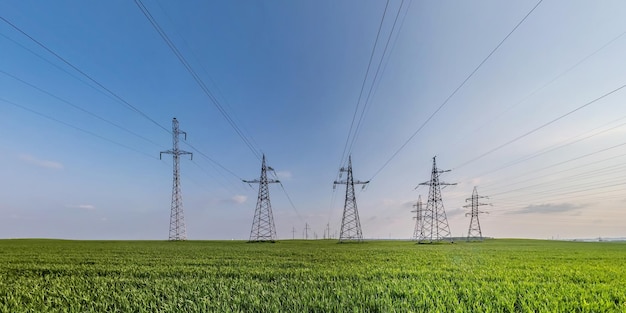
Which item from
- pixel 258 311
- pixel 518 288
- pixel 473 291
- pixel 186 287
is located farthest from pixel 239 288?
pixel 518 288

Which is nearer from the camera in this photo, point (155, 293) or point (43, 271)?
point (155, 293)

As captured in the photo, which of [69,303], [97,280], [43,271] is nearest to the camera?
[69,303]

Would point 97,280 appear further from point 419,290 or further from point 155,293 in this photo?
point 419,290

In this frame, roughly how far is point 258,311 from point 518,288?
8.08 meters

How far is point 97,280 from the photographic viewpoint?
10789 millimetres

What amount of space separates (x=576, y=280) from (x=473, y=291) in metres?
6.60

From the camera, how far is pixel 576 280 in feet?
38.0

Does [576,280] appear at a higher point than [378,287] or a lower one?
lower

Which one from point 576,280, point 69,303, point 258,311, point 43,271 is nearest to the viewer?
point 258,311

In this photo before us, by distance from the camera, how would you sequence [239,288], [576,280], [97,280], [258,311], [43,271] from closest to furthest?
1. [258,311]
2. [239,288]
3. [97,280]
4. [576,280]
5. [43,271]

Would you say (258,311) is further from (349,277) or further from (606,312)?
(606,312)

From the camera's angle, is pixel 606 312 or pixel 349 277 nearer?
pixel 606 312

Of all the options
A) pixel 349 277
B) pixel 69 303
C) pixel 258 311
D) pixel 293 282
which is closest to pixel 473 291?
pixel 349 277

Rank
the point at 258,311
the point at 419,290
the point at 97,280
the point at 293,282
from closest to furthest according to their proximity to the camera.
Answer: the point at 258,311 → the point at 419,290 → the point at 293,282 → the point at 97,280
